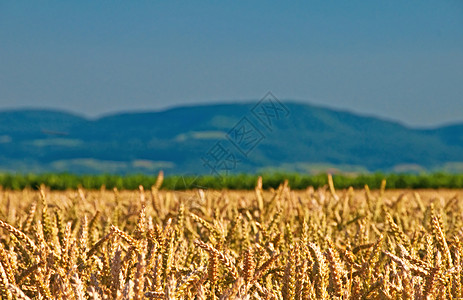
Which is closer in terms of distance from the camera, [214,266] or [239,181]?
[214,266]

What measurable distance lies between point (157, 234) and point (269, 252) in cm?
86

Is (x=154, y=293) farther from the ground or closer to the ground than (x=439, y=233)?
closer to the ground

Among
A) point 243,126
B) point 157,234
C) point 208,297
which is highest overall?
point 243,126

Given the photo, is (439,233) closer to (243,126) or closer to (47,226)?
(47,226)

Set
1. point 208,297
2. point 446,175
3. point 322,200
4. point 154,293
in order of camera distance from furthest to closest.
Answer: point 446,175 → point 322,200 → point 208,297 → point 154,293

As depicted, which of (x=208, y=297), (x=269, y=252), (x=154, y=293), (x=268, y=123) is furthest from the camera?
(x=268, y=123)

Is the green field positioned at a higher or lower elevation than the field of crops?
higher

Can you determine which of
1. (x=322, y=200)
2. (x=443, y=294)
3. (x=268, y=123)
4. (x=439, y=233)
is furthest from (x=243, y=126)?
(x=443, y=294)

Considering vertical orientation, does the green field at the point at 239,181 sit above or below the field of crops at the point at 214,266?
above

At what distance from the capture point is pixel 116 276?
1.69 metres

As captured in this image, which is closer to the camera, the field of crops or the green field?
the field of crops

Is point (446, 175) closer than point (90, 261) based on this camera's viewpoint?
No

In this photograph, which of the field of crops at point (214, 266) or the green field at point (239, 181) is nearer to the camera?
the field of crops at point (214, 266)

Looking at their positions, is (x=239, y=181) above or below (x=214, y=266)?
above
